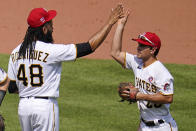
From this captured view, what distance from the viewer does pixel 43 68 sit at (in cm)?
520

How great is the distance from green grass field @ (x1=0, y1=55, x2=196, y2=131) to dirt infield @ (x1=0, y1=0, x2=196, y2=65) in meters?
2.41

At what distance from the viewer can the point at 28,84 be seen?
5.25 metres

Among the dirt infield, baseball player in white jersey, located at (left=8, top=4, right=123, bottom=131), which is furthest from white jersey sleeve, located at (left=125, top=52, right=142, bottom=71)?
the dirt infield

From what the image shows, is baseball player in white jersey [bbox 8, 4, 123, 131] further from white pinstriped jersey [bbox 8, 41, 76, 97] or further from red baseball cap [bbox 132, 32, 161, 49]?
red baseball cap [bbox 132, 32, 161, 49]

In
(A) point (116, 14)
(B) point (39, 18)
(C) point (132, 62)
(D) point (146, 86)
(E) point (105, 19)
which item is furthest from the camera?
(E) point (105, 19)

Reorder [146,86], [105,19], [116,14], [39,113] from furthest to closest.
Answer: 1. [105,19]
2. [146,86]
3. [116,14]
4. [39,113]

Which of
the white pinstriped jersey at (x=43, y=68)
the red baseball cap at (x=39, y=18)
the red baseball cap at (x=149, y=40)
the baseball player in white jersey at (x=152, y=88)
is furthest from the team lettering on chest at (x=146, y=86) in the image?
the red baseball cap at (x=39, y=18)

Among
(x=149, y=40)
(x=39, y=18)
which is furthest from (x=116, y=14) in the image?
(x=39, y=18)

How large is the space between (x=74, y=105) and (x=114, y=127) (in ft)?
5.35

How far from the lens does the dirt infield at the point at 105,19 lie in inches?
656

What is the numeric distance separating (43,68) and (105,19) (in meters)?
12.6

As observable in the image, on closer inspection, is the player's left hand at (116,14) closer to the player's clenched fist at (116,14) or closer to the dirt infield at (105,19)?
the player's clenched fist at (116,14)

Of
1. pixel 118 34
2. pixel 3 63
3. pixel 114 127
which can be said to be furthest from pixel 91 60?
pixel 118 34

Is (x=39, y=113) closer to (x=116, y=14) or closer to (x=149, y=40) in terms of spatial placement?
(x=116, y=14)
